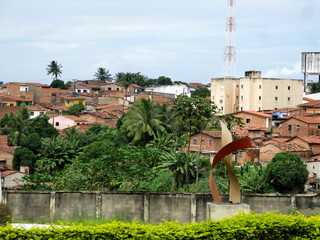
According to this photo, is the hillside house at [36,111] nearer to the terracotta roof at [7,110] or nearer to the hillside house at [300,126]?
the terracotta roof at [7,110]

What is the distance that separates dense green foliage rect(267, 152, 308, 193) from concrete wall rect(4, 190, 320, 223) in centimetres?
1058

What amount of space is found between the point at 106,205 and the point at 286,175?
14.3 m

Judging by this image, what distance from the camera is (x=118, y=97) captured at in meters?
99.4

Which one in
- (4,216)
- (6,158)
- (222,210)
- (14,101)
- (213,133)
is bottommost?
(4,216)

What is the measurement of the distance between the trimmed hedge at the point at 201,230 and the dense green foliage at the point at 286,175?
2088 cm

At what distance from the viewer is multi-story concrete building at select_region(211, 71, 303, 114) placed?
262 feet

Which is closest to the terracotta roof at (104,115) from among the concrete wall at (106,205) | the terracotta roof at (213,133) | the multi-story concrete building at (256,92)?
the multi-story concrete building at (256,92)

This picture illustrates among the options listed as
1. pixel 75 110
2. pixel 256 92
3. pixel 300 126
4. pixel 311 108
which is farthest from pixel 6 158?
pixel 256 92

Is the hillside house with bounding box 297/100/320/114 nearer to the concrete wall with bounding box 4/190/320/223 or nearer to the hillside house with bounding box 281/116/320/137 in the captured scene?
the hillside house with bounding box 281/116/320/137

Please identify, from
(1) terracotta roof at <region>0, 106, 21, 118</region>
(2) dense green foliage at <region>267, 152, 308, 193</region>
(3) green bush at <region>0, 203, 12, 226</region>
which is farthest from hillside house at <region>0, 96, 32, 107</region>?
(3) green bush at <region>0, 203, 12, 226</region>

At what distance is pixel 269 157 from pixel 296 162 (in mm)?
8754

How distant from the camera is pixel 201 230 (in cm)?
1480

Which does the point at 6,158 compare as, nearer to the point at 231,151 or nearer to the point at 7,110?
the point at 7,110

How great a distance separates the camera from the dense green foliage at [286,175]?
36.7m
